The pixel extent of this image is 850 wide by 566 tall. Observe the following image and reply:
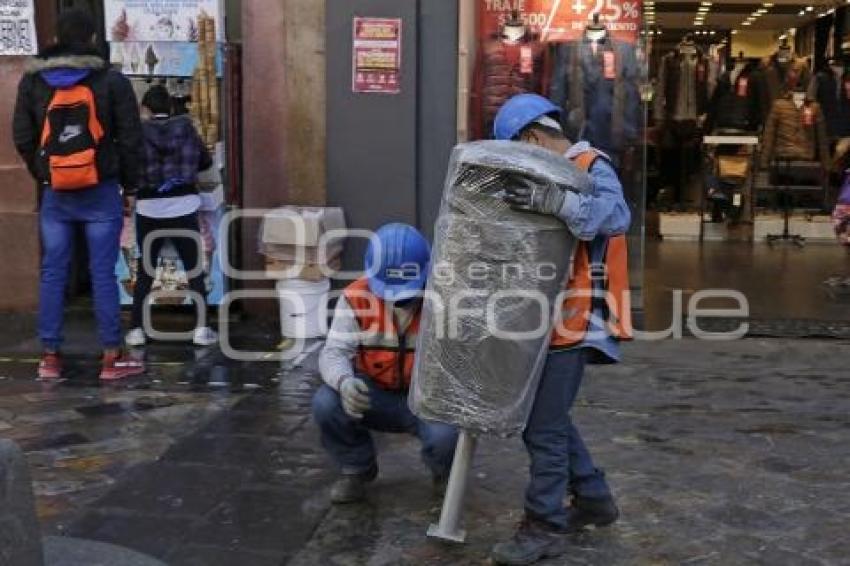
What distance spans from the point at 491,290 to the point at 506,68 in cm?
476

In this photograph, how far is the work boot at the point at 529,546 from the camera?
393 cm

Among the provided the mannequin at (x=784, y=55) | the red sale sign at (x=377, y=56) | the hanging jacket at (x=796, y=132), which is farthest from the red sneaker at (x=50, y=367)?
the mannequin at (x=784, y=55)

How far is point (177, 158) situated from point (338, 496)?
10.7 ft

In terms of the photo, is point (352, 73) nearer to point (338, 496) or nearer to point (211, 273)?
point (211, 273)

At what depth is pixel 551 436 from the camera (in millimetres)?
3947

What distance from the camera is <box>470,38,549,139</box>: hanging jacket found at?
8.05 metres

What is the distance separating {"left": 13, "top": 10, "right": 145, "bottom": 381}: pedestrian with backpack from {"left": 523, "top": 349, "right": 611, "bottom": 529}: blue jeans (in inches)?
127

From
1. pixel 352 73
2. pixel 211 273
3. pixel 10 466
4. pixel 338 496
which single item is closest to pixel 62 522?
pixel 338 496

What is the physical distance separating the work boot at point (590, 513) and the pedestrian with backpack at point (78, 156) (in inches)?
126

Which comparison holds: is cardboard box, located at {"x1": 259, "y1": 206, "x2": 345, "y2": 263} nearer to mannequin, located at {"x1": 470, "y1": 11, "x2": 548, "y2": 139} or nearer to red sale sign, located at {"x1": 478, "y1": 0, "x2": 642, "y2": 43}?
mannequin, located at {"x1": 470, "y1": 11, "x2": 548, "y2": 139}

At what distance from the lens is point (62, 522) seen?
4.30 m

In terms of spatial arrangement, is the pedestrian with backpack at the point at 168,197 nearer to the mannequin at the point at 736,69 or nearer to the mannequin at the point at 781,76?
the mannequin at the point at 736,69

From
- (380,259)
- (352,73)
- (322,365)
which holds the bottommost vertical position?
(322,365)

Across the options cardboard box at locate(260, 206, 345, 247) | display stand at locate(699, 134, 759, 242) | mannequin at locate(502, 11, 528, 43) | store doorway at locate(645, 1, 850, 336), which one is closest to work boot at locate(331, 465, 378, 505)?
cardboard box at locate(260, 206, 345, 247)
